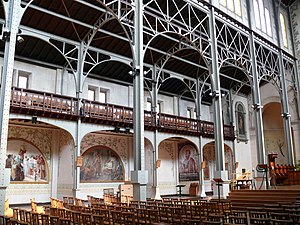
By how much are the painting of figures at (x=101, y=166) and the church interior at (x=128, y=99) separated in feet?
0.25

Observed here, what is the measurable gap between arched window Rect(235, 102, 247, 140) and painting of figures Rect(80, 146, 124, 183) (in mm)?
13463

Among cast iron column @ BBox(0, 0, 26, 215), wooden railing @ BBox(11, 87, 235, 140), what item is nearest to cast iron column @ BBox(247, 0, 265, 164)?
wooden railing @ BBox(11, 87, 235, 140)

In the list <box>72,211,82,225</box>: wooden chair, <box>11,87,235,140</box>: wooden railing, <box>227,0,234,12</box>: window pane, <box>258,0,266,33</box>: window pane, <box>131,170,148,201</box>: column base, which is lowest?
<box>72,211,82,225</box>: wooden chair

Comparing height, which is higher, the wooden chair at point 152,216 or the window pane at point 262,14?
the window pane at point 262,14

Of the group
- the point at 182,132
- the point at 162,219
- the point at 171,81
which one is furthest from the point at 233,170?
the point at 162,219

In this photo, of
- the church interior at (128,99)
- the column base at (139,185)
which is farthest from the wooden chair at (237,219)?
the column base at (139,185)

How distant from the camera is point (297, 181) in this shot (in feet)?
68.0

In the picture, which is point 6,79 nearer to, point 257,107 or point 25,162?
point 25,162

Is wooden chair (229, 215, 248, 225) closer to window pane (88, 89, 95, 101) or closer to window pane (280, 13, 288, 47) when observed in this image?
window pane (88, 89, 95, 101)

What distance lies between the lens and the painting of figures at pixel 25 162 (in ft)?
60.0

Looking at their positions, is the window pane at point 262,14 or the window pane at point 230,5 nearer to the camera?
the window pane at point 230,5

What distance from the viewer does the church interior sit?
14.5 metres

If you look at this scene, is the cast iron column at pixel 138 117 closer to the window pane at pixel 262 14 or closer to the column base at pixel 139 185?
the column base at pixel 139 185

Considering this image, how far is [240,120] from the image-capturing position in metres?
31.4
